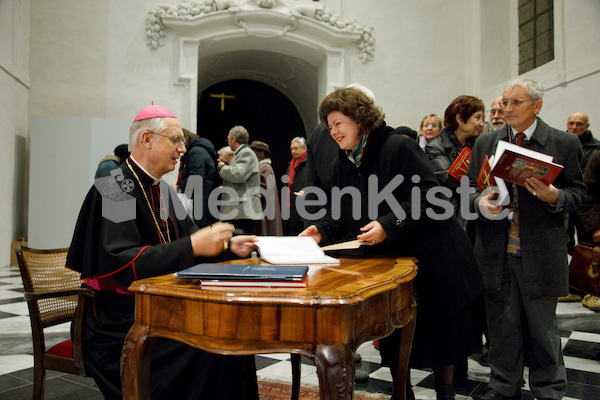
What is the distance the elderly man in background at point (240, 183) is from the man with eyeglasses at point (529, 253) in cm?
362

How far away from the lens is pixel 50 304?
8.27 feet

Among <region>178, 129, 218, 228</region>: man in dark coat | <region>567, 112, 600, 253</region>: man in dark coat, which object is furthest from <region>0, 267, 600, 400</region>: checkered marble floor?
<region>178, 129, 218, 228</region>: man in dark coat

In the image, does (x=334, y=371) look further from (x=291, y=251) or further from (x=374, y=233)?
(x=374, y=233)

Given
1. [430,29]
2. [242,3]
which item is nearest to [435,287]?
[242,3]

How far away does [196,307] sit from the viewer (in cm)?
138

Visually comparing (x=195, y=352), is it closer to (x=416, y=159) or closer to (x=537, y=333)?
(x=416, y=159)

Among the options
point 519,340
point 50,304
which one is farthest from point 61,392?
point 519,340

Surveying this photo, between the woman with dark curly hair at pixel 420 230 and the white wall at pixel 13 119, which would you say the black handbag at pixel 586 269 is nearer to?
the woman with dark curly hair at pixel 420 230

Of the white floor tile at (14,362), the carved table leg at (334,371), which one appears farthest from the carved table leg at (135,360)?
the white floor tile at (14,362)

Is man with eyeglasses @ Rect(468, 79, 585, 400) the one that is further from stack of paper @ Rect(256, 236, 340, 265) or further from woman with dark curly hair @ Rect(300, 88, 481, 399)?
stack of paper @ Rect(256, 236, 340, 265)

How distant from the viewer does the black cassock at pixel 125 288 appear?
193cm

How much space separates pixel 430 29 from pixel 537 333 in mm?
8627

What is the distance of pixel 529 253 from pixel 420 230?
83cm

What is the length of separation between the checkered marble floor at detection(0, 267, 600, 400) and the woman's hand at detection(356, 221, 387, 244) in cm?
143
